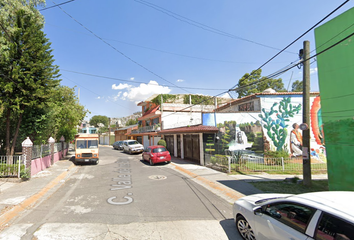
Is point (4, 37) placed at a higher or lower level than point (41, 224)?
higher

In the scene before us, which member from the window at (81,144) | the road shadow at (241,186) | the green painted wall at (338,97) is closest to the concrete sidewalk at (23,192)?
the window at (81,144)

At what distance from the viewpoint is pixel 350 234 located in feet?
7.40

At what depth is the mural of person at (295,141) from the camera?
1612cm

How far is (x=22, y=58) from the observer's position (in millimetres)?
9773

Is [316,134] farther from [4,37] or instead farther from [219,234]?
[4,37]

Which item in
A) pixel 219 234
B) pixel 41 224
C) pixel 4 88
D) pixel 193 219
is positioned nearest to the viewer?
pixel 219 234

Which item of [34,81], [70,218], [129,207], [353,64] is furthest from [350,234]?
[34,81]

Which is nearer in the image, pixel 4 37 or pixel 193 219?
pixel 193 219

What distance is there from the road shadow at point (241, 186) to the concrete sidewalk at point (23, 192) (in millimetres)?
7683

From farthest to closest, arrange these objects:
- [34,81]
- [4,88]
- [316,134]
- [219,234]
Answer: [316,134] < [34,81] < [4,88] < [219,234]

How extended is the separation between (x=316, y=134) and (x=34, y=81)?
69.9 ft

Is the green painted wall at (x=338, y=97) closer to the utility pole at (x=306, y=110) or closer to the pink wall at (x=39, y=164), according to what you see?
the utility pole at (x=306, y=110)

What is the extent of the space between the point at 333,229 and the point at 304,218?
42 centimetres

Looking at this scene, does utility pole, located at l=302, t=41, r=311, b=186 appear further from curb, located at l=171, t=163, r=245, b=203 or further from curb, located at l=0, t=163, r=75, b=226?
curb, located at l=0, t=163, r=75, b=226
